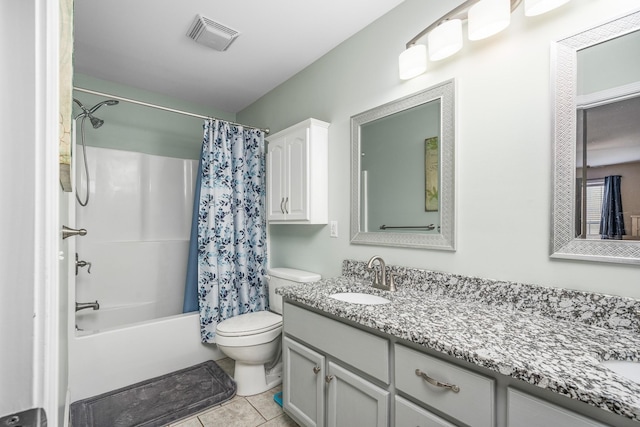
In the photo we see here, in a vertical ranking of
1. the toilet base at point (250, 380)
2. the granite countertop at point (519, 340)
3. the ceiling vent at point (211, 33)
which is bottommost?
the toilet base at point (250, 380)

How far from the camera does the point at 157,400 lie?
1.89 metres

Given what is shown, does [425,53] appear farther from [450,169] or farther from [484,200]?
[484,200]

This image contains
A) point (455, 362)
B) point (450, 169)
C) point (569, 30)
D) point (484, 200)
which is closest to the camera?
point (455, 362)

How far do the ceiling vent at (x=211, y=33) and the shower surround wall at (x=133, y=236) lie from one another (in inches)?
52.2

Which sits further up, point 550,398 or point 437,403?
point 550,398

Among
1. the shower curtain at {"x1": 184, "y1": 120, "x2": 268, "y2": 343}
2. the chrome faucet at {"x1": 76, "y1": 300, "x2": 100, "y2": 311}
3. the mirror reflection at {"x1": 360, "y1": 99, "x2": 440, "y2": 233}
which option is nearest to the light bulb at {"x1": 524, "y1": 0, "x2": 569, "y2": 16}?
the mirror reflection at {"x1": 360, "y1": 99, "x2": 440, "y2": 233}

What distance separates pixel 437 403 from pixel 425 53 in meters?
1.52

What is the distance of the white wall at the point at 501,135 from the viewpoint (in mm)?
1111

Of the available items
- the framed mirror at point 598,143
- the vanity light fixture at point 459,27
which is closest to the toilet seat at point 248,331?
the framed mirror at point 598,143

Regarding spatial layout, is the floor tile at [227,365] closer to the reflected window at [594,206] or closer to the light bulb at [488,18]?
the reflected window at [594,206]

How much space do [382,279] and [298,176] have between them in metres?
0.96

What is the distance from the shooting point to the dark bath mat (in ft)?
5.58

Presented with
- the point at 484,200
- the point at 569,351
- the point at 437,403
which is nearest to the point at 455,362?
the point at 437,403

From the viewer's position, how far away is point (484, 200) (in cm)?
133
